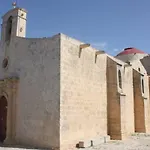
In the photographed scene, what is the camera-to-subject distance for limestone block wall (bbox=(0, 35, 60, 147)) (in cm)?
1090

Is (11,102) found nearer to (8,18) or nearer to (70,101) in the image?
(70,101)

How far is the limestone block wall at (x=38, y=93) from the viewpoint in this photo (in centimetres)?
1090

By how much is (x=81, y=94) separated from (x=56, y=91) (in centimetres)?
183

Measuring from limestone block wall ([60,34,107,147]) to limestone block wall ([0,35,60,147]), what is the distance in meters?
0.34

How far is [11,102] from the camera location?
41.1 ft

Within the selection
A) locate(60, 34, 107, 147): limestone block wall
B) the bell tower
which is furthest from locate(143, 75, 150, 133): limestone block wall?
the bell tower

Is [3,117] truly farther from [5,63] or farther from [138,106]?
[138,106]

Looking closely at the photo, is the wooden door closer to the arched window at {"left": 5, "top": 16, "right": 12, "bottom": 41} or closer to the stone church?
the stone church

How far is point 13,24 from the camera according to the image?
45.6 ft

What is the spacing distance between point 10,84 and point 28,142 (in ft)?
10.3

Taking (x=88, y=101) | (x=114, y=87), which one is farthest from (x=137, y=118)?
(x=88, y=101)

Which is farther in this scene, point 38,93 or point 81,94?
point 81,94

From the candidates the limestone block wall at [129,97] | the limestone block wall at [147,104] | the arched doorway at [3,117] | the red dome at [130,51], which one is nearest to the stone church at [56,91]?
the arched doorway at [3,117]

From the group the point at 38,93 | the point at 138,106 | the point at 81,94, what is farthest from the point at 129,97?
the point at 38,93
